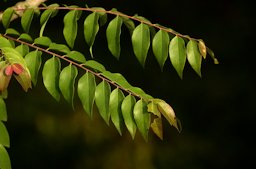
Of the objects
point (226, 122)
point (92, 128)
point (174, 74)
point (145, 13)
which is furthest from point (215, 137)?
point (145, 13)

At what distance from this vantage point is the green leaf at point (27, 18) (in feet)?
6.98

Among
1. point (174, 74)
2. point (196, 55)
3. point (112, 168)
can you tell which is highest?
point (196, 55)

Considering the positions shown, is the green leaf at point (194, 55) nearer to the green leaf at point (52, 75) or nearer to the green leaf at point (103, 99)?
the green leaf at point (103, 99)

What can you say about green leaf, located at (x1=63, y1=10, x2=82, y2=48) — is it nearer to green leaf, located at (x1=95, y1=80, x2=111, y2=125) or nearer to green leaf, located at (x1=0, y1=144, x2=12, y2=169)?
green leaf, located at (x1=95, y1=80, x2=111, y2=125)

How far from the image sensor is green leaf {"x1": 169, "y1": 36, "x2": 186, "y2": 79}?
6.59 feet

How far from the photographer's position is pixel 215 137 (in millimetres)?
4996

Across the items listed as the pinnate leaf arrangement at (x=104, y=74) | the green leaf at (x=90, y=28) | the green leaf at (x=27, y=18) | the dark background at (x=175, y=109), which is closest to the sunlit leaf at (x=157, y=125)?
the pinnate leaf arrangement at (x=104, y=74)

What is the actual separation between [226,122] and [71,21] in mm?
3147

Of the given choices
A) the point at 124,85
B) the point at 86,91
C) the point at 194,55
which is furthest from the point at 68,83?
the point at 194,55

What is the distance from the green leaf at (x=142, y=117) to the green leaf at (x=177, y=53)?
0.20 m

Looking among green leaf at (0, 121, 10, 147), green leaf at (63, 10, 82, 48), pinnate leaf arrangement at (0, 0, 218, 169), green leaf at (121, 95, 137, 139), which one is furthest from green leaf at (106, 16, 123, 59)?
green leaf at (0, 121, 10, 147)

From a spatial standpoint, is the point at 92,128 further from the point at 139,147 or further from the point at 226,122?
the point at 226,122

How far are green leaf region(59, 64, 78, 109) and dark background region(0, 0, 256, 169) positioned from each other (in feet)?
9.31

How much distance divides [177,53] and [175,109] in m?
3.06
